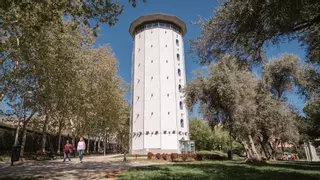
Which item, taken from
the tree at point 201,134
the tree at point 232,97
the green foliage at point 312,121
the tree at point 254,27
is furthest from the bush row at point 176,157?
the tree at point 201,134

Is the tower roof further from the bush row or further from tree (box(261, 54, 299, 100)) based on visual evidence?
the bush row

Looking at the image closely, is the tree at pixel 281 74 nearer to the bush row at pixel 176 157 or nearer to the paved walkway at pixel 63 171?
the bush row at pixel 176 157

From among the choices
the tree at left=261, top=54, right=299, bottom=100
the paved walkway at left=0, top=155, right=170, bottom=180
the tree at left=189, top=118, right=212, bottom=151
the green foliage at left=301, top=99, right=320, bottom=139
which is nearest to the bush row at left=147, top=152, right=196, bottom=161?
the paved walkway at left=0, top=155, right=170, bottom=180

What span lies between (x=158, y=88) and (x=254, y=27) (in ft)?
108

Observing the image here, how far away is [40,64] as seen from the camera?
17734mm

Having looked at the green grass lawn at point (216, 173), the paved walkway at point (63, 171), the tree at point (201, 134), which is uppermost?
the tree at point (201, 134)

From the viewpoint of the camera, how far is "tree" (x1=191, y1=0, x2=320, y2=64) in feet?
25.8

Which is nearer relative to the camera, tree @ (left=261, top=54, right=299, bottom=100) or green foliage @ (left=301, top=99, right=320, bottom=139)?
tree @ (left=261, top=54, right=299, bottom=100)

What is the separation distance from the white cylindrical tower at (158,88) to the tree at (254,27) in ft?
92.6

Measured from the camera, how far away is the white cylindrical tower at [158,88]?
3978 centimetres

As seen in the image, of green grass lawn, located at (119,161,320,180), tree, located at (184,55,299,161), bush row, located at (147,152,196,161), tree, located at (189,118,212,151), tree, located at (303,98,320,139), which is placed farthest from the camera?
tree, located at (189,118,212,151)

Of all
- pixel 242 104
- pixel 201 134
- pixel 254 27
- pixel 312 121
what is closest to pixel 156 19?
pixel 201 134

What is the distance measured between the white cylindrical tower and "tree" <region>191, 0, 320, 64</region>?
28218 millimetres

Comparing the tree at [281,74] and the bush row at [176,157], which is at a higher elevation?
the tree at [281,74]
